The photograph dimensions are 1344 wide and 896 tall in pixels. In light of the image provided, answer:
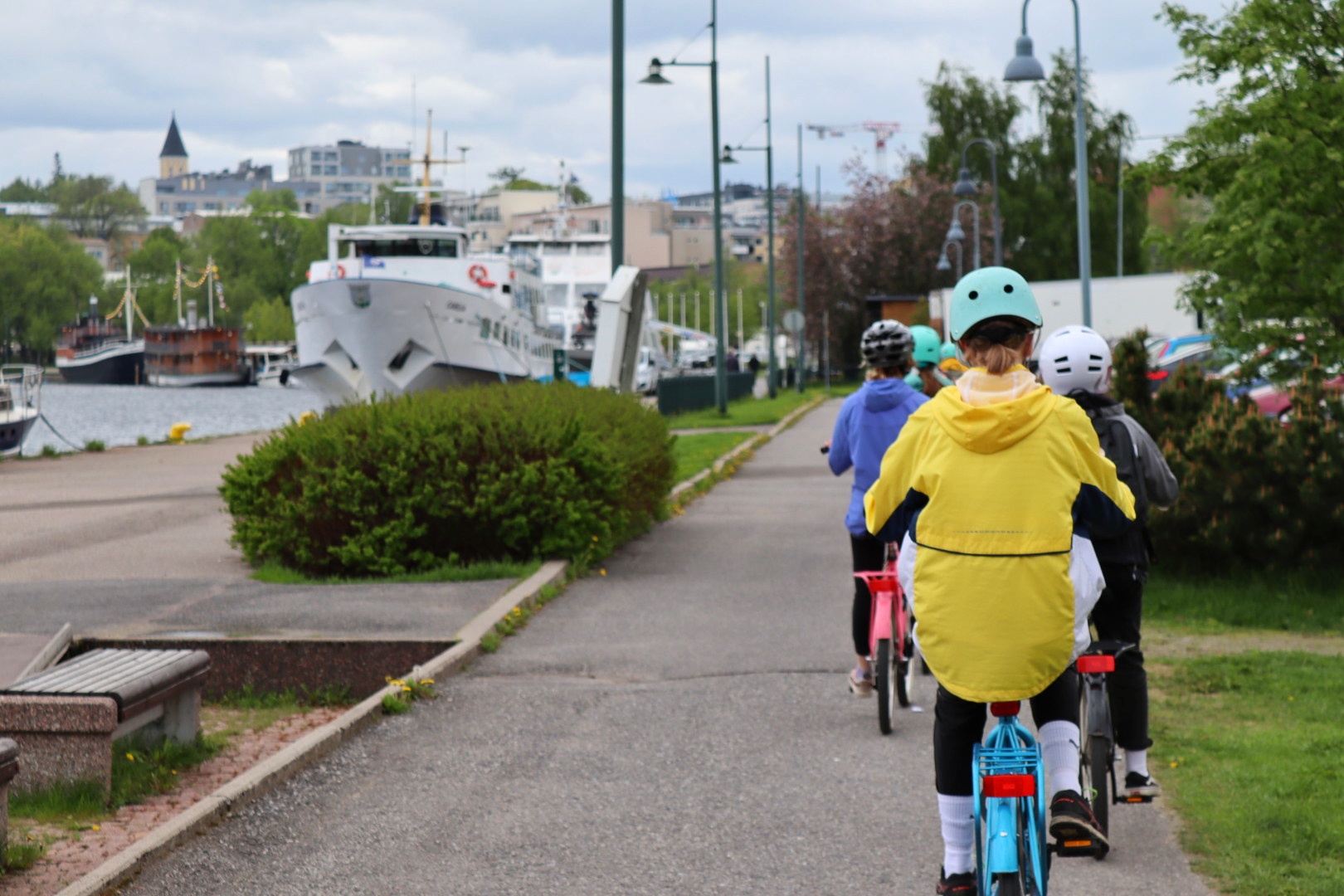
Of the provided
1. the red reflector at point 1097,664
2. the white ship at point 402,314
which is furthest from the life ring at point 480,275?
the red reflector at point 1097,664

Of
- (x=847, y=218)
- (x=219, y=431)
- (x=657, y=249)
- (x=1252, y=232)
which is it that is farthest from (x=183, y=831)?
(x=657, y=249)

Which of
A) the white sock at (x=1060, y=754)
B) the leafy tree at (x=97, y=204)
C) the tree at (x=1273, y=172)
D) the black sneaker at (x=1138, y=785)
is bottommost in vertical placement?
the black sneaker at (x=1138, y=785)

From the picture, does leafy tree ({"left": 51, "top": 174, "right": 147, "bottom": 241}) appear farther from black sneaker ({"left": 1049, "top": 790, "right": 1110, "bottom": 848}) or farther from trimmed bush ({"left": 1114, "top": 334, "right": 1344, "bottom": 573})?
black sneaker ({"left": 1049, "top": 790, "right": 1110, "bottom": 848})

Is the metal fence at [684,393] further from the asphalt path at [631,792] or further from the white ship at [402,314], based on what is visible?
the asphalt path at [631,792]

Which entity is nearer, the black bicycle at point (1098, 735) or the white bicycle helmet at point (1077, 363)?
the black bicycle at point (1098, 735)

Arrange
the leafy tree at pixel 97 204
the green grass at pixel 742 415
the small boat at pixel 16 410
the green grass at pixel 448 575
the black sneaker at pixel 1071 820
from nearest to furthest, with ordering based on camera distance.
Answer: the black sneaker at pixel 1071 820 < the green grass at pixel 448 575 < the small boat at pixel 16 410 < the green grass at pixel 742 415 < the leafy tree at pixel 97 204

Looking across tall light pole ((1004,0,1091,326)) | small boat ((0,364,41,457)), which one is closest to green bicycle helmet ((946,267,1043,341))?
tall light pole ((1004,0,1091,326))

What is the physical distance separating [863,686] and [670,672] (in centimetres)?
129

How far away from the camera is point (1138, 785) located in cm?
531

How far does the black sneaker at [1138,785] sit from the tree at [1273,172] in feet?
18.8

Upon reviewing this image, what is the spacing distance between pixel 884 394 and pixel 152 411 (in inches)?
2999

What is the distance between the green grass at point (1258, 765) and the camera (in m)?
4.98

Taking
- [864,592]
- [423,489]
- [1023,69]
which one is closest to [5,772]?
[864,592]

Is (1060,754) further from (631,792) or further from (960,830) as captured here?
(631,792)
